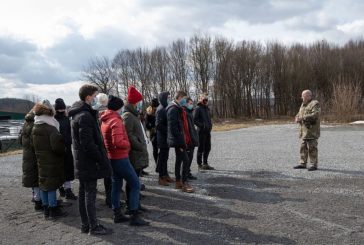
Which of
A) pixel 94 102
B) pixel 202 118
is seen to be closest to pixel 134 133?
pixel 94 102

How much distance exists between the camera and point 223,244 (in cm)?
485

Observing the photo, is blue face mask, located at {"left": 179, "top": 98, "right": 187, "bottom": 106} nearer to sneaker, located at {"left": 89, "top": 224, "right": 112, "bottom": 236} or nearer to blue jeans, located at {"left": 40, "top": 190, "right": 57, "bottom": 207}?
blue jeans, located at {"left": 40, "top": 190, "right": 57, "bottom": 207}

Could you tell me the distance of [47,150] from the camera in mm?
6215

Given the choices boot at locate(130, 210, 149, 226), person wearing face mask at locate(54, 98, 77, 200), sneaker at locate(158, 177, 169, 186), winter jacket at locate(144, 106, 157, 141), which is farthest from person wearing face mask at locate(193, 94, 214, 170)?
boot at locate(130, 210, 149, 226)

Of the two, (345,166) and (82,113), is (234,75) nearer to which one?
(345,166)

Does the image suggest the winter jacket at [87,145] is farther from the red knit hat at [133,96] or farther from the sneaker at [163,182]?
the sneaker at [163,182]

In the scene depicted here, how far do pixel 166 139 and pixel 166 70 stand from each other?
150 feet

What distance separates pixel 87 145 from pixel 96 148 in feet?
0.40

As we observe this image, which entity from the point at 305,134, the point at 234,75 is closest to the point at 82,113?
the point at 305,134

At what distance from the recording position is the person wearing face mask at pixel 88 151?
5117 mm

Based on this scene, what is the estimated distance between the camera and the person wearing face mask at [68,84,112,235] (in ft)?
16.8

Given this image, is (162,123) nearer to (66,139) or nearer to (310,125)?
(66,139)

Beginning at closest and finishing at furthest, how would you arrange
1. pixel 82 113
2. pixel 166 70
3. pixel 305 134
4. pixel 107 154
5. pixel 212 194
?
1. pixel 82 113
2. pixel 107 154
3. pixel 212 194
4. pixel 305 134
5. pixel 166 70

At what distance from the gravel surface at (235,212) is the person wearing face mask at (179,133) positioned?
0.37m
